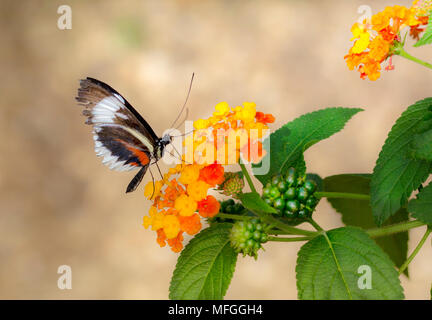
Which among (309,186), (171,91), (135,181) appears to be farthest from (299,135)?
(171,91)

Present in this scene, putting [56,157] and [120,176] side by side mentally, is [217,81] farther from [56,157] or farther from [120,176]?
[56,157]

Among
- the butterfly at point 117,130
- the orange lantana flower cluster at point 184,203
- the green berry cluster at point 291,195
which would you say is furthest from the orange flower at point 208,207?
the butterfly at point 117,130

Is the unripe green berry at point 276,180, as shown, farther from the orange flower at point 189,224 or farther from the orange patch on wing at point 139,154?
the orange patch on wing at point 139,154

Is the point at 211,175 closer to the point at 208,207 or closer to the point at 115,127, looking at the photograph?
the point at 208,207

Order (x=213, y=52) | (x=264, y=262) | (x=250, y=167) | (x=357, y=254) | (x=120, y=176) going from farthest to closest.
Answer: (x=213, y=52) → (x=120, y=176) → (x=264, y=262) → (x=250, y=167) → (x=357, y=254)

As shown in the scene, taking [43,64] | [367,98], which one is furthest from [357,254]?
[43,64]

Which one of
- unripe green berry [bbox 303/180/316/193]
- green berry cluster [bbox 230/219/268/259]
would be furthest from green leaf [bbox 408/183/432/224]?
green berry cluster [bbox 230/219/268/259]
